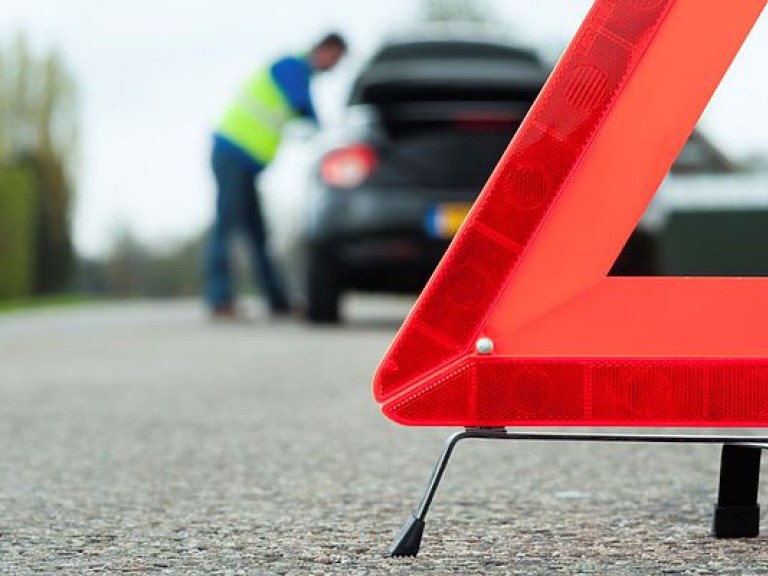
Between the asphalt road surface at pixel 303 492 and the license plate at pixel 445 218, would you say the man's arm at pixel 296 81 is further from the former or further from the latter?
the asphalt road surface at pixel 303 492

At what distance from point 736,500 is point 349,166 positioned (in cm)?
625

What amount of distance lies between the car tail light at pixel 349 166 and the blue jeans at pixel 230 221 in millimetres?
2057

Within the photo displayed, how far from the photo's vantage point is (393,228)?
A: 27.7 feet

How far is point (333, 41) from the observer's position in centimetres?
982

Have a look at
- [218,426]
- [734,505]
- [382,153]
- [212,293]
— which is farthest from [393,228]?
[734,505]

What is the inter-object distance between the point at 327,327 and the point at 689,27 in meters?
7.24

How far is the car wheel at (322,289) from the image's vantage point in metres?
8.98

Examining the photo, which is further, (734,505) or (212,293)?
(212,293)

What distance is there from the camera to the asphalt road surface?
7.37 ft

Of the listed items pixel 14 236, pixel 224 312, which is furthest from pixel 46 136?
pixel 224 312

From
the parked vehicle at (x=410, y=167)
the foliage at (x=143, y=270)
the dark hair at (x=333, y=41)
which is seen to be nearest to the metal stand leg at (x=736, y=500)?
the parked vehicle at (x=410, y=167)

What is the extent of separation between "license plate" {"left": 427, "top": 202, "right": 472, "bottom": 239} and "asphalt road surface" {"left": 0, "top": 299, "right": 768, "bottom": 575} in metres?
2.79

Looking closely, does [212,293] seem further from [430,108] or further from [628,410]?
[628,410]

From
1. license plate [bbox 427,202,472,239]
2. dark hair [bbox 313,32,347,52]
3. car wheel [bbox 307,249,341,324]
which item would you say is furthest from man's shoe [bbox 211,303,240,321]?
license plate [bbox 427,202,472,239]
